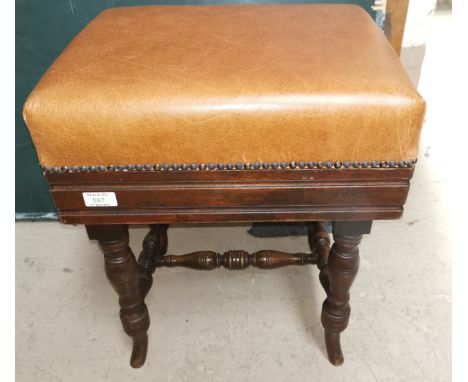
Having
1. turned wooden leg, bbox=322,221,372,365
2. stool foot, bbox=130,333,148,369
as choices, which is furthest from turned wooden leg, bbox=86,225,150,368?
turned wooden leg, bbox=322,221,372,365

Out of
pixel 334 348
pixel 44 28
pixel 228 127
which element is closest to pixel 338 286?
pixel 334 348

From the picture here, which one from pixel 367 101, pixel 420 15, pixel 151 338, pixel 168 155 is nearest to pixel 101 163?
pixel 168 155

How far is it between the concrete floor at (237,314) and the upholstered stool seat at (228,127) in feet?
1.36

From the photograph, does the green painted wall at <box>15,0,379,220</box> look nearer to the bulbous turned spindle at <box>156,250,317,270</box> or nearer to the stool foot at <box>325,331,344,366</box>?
the bulbous turned spindle at <box>156,250,317,270</box>

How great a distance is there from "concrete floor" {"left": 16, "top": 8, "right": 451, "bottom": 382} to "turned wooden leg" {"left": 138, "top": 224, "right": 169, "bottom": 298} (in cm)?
12

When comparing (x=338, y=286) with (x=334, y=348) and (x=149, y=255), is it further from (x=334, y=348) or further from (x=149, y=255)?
(x=149, y=255)

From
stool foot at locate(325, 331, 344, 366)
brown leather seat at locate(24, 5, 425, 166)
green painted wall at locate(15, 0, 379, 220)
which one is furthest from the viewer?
green painted wall at locate(15, 0, 379, 220)

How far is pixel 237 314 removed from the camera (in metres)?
1.26

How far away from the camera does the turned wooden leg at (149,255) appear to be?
1185mm

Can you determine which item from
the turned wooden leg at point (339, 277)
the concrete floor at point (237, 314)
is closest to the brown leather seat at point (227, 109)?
the turned wooden leg at point (339, 277)

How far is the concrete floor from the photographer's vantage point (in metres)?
1.14

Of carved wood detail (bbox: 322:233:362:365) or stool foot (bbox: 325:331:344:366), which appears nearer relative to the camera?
carved wood detail (bbox: 322:233:362:365)

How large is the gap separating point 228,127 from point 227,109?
27mm
